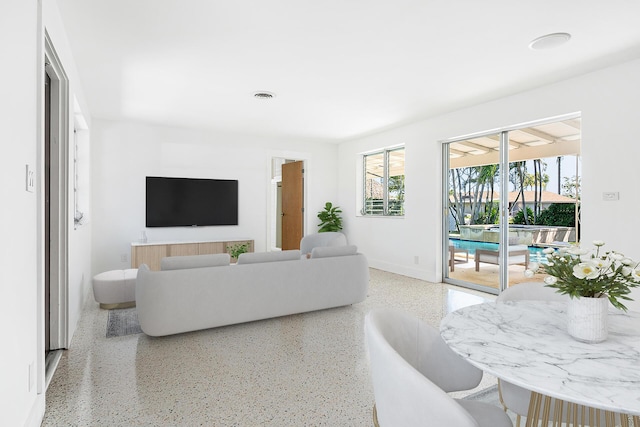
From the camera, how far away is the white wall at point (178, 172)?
5879 millimetres

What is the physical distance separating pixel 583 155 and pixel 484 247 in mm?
1788

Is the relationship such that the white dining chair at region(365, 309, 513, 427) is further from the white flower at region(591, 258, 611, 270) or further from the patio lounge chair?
the patio lounge chair

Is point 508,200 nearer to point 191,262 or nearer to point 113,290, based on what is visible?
point 191,262

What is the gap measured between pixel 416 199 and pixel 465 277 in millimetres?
1389

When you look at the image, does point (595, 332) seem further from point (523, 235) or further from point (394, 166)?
point (394, 166)

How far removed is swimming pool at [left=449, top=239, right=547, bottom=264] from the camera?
15.4 feet

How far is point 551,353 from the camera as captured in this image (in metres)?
1.17

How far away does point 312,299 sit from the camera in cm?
388

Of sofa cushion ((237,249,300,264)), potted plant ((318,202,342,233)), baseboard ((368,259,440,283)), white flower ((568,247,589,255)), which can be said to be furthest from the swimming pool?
white flower ((568,247,589,255))

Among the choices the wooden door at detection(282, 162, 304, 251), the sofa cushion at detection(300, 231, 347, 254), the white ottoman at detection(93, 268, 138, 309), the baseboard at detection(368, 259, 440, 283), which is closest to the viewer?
the white ottoman at detection(93, 268, 138, 309)

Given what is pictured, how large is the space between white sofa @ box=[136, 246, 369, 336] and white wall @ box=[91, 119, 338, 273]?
3188mm
